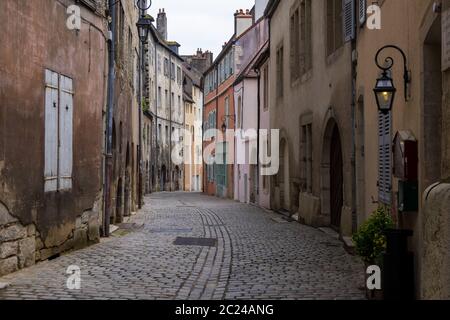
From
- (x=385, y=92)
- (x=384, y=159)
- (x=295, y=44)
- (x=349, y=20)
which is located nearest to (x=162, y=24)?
(x=295, y=44)

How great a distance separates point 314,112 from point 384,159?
6.90 m

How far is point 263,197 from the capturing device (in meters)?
26.7

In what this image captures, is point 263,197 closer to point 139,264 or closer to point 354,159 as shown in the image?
point 354,159

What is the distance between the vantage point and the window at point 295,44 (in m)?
19.0

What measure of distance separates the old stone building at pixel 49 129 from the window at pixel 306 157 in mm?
6041

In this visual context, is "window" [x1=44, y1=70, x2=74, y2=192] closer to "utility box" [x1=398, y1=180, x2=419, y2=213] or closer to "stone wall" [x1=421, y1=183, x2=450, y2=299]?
"utility box" [x1=398, y1=180, x2=419, y2=213]

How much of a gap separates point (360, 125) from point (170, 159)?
43.7 m

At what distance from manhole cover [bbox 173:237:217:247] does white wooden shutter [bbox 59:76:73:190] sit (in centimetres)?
282

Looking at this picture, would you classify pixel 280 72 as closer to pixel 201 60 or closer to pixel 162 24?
pixel 162 24

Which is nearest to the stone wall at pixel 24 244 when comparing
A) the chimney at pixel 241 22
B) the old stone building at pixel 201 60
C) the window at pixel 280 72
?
the window at pixel 280 72

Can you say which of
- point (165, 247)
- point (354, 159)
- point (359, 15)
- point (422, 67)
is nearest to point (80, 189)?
point (165, 247)

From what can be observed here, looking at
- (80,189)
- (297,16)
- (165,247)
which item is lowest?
(165,247)

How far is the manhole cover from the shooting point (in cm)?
1284

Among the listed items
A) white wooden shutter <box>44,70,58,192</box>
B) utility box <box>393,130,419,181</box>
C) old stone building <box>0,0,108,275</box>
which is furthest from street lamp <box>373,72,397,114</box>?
white wooden shutter <box>44,70,58,192</box>
